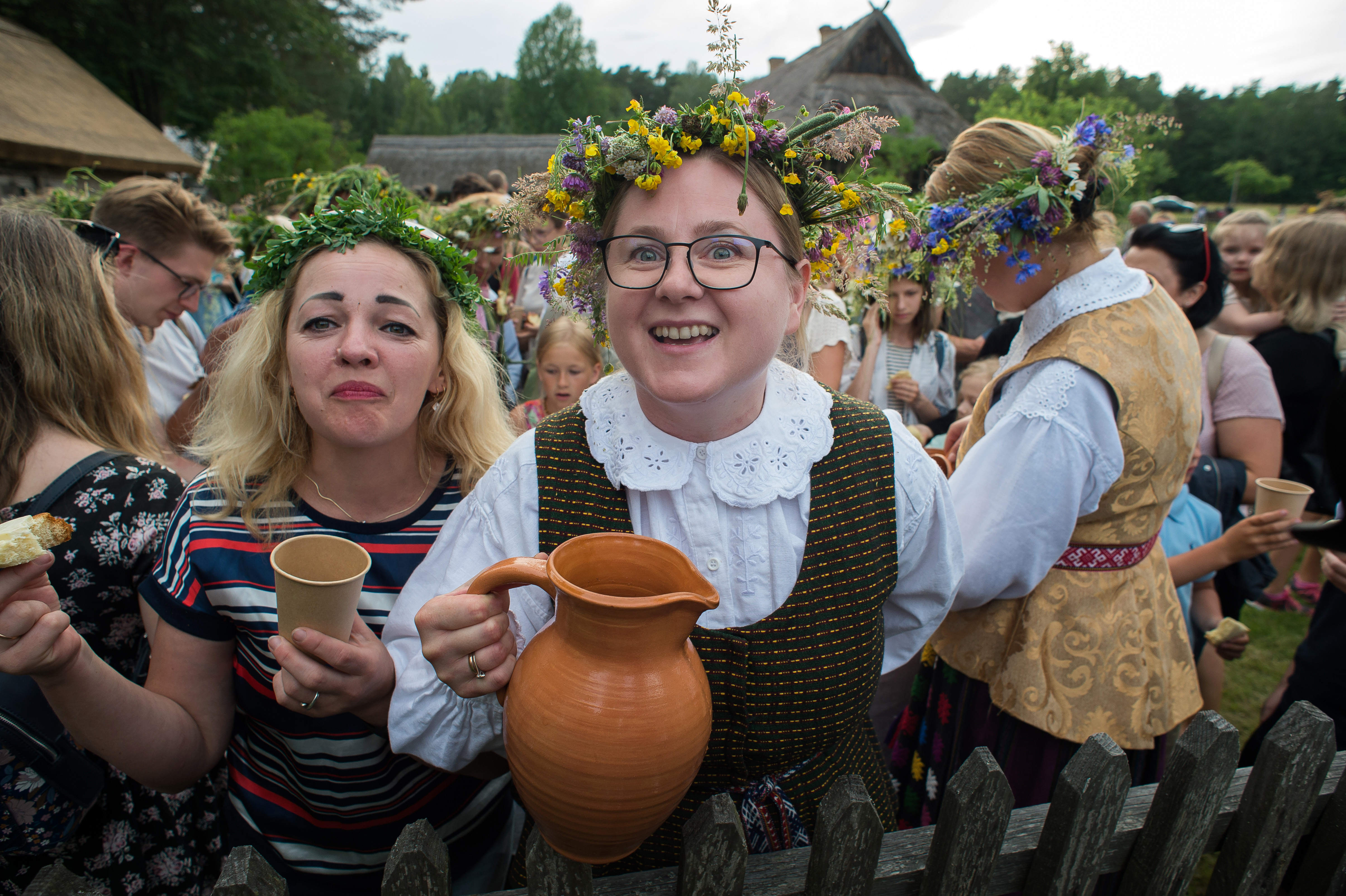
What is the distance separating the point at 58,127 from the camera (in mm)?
9469

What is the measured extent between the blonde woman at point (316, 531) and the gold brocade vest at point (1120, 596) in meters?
1.49

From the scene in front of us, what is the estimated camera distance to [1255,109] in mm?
48500

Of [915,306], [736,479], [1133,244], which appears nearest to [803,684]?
[736,479]

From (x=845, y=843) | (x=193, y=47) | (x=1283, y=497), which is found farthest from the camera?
(x=193, y=47)

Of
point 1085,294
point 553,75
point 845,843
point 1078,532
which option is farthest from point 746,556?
point 553,75

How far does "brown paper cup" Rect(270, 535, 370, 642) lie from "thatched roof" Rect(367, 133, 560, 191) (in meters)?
19.9

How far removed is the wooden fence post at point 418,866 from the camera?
1.06 meters

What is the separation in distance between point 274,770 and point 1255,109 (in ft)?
218

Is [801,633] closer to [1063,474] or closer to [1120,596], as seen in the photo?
[1063,474]

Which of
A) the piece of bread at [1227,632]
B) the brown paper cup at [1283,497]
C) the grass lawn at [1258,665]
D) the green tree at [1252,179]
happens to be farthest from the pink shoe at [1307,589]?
the green tree at [1252,179]

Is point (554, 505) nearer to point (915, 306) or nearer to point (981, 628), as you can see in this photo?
point (981, 628)

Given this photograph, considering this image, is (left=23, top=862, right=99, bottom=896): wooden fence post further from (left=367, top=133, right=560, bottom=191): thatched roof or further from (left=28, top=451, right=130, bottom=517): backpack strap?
(left=367, top=133, right=560, bottom=191): thatched roof

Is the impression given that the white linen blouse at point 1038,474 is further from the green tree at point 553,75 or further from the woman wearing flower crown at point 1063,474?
the green tree at point 553,75

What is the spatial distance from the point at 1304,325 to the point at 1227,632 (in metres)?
2.17
